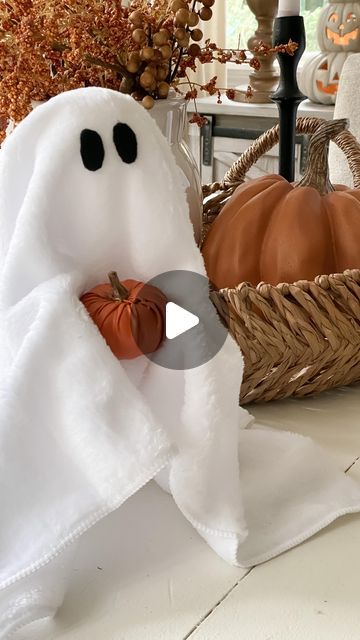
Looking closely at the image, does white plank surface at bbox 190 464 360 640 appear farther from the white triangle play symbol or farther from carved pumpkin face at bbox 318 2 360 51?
carved pumpkin face at bbox 318 2 360 51

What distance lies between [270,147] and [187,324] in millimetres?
628

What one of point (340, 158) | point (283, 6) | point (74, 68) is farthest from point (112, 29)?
point (340, 158)

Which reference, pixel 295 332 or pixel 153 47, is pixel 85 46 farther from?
pixel 295 332

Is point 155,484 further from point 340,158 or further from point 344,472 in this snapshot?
point 340,158

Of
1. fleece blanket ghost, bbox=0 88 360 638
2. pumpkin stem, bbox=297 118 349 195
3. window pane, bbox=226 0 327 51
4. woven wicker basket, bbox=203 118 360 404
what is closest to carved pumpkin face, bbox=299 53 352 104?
window pane, bbox=226 0 327 51

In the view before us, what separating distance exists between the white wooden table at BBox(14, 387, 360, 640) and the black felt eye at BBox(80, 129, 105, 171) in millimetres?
256

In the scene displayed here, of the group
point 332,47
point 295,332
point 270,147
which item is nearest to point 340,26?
point 332,47

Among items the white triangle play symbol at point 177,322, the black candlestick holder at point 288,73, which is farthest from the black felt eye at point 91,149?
the black candlestick holder at point 288,73

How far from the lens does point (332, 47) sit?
243cm

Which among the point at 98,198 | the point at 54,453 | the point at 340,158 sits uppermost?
the point at 98,198

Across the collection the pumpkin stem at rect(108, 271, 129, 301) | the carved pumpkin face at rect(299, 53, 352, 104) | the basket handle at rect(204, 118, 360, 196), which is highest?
the pumpkin stem at rect(108, 271, 129, 301)

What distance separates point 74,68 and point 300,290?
33cm

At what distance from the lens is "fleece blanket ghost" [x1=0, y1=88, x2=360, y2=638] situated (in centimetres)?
46

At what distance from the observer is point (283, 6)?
0.95 meters
